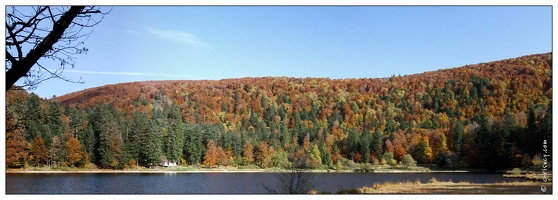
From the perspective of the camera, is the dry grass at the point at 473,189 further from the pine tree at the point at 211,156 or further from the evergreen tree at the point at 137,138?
the pine tree at the point at 211,156

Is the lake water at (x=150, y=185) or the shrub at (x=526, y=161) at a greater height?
the shrub at (x=526, y=161)

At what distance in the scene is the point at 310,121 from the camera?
6281cm

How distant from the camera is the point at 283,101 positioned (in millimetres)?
70750

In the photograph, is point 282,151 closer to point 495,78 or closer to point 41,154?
point 41,154

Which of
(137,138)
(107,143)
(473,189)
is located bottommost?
(473,189)

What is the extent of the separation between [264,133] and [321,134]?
21.5ft

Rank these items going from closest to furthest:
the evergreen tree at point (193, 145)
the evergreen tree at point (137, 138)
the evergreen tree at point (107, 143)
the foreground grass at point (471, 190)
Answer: the foreground grass at point (471, 190), the evergreen tree at point (107, 143), the evergreen tree at point (137, 138), the evergreen tree at point (193, 145)

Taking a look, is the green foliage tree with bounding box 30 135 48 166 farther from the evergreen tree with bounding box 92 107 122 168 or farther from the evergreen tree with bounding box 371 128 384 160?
the evergreen tree with bounding box 371 128 384 160

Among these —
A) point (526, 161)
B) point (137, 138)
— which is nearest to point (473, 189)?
point (526, 161)

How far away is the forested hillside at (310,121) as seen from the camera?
34406 millimetres

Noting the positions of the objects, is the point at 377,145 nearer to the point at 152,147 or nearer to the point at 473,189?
the point at 152,147

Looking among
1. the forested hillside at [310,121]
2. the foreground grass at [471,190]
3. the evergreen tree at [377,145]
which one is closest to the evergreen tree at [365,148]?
the forested hillside at [310,121]

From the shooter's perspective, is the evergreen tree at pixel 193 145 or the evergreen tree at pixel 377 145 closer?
the evergreen tree at pixel 193 145

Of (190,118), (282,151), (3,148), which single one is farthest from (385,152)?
(3,148)
